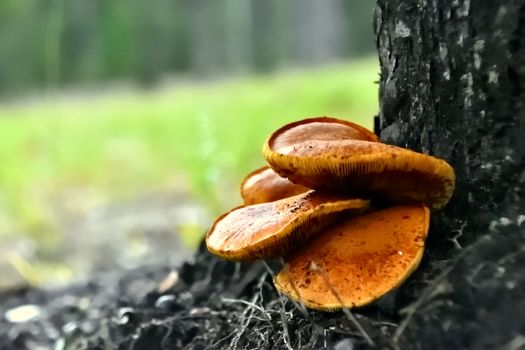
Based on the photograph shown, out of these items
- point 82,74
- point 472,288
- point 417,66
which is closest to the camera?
point 472,288

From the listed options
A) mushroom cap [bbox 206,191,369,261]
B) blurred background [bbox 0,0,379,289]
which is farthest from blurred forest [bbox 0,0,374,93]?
mushroom cap [bbox 206,191,369,261]

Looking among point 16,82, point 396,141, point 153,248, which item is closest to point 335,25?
point 16,82

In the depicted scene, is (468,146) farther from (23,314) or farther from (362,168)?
(23,314)

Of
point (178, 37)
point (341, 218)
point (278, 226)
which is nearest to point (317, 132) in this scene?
point (341, 218)

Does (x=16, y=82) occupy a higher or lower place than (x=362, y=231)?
lower

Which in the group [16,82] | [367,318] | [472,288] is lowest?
[16,82]

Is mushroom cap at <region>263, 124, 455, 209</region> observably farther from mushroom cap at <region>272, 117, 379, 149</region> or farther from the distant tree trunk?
the distant tree trunk

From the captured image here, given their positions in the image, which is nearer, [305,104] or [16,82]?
[305,104]

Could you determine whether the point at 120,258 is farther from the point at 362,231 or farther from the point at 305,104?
the point at 305,104

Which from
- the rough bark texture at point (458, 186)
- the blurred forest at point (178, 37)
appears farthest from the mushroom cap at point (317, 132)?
the blurred forest at point (178, 37)
